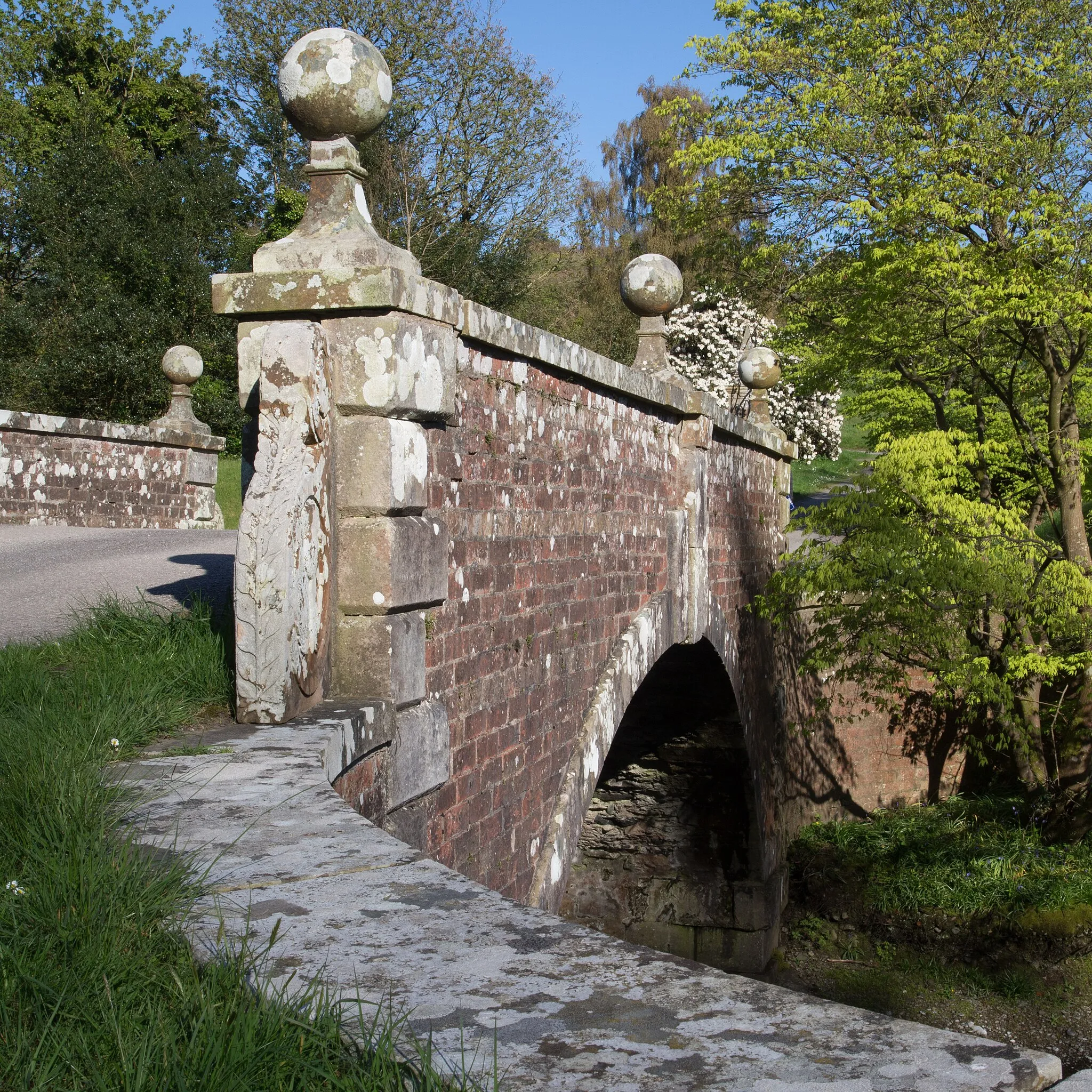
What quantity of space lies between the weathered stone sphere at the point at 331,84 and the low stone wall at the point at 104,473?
710 cm

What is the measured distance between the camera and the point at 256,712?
2.99 m

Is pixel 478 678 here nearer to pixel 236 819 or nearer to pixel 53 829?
pixel 236 819

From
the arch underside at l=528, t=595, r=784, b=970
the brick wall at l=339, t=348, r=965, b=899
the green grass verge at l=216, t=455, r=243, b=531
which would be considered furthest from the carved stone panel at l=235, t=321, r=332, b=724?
the green grass verge at l=216, t=455, r=243, b=531

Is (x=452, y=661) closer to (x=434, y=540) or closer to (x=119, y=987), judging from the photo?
(x=434, y=540)

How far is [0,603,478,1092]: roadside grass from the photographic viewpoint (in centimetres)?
126

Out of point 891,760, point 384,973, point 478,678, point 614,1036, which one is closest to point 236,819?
point 384,973

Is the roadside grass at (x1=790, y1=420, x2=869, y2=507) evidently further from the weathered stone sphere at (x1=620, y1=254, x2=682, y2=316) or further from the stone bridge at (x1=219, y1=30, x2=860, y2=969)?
the stone bridge at (x1=219, y1=30, x2=860, y2=969)

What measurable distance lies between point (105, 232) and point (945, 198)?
16.1 metres

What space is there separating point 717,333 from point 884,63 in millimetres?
13611

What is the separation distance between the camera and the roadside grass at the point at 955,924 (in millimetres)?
9750

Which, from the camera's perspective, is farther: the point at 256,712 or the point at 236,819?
the point at 256,712

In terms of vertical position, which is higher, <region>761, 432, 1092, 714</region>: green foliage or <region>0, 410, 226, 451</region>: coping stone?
<region>0, 410, 226, 451</region>: coping stone

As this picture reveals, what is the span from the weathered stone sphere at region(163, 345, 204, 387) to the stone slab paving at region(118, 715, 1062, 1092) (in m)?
10.5

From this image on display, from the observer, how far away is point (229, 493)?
16406mm
